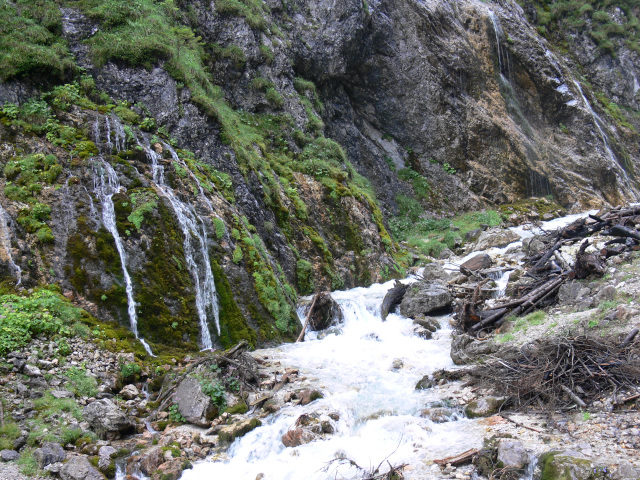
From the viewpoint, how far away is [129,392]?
6.46 metres

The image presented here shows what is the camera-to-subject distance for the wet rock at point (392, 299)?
440 inches

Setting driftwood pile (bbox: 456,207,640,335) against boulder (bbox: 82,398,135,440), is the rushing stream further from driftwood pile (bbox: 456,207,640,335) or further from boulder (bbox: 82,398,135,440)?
boulder (bbox: 82,398,135,440)

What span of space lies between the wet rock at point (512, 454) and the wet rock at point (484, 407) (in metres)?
1.06

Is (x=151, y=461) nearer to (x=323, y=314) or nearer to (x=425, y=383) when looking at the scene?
(x=425, y=383)

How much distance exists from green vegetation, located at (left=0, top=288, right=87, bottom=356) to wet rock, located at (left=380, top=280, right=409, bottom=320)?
23.0 ft

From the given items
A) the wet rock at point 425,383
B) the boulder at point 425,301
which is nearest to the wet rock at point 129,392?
the wet rock at point 425,383

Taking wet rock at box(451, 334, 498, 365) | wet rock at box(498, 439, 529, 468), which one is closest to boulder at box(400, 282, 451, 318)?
wet rock at box(451, 334, 498, 365)

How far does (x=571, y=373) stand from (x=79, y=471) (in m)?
5.88

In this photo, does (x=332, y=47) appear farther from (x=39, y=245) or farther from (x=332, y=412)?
(x=332, y=412)

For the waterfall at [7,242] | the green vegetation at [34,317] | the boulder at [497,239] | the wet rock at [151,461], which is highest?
the waterfall at [7,242]

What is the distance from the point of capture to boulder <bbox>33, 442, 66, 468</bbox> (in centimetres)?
470

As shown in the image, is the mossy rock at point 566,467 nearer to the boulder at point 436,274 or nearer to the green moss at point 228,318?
the green moss at point 228,318

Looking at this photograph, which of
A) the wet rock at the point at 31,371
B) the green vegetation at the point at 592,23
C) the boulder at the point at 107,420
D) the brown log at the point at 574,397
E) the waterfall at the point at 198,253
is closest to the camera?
the brown log at the point at 574,397

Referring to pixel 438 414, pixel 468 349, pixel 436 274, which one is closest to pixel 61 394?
pixel 438 414
